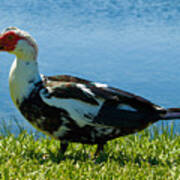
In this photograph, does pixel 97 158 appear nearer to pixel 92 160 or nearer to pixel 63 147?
pixel 92 160

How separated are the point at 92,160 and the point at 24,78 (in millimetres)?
1031

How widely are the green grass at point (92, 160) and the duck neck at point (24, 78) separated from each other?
0.64 meters

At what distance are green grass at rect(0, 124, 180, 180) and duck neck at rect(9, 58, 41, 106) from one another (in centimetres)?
64

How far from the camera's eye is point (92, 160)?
4.57 m

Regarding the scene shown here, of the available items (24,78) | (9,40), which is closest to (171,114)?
(24,78)

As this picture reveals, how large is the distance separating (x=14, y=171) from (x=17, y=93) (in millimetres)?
704

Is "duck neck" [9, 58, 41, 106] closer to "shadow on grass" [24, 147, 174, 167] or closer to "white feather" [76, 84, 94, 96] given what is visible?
"white feather" [76, 84, 94, 96]

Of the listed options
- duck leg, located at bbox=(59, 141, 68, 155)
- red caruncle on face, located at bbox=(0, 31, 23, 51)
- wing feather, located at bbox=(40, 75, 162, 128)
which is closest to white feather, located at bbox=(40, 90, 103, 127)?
wing feather, located at bbox=(40, 75, 162, 128)

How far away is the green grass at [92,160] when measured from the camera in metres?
4.17

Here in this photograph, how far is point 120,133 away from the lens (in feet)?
14.4

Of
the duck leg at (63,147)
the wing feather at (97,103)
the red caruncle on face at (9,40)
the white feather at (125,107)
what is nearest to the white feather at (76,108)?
the wing feather at (97,103)

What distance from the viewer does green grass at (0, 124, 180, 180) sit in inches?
164

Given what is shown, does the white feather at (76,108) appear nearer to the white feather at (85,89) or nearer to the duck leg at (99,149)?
the white feather at (85,89)

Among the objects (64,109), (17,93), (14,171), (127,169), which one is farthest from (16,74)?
(127,169)
